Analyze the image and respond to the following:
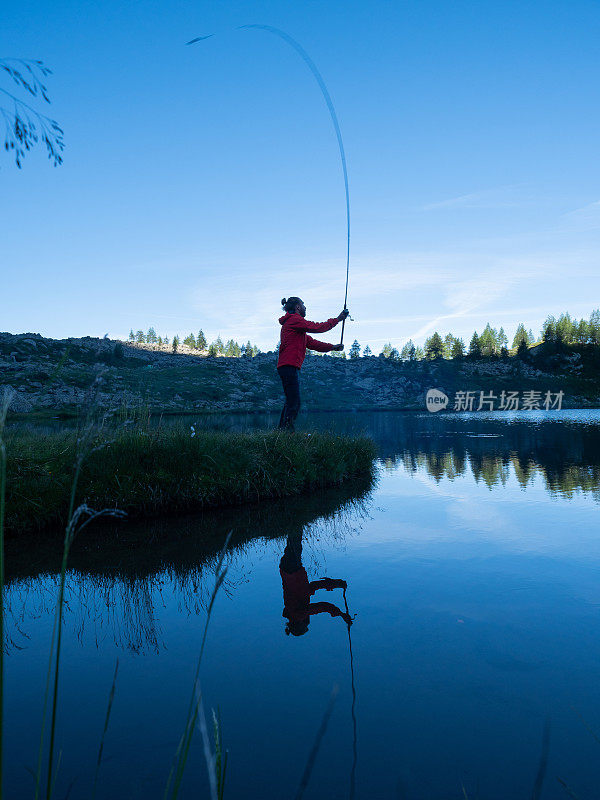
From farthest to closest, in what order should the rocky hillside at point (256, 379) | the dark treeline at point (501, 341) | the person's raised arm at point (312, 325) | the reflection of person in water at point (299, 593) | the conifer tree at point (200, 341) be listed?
the conifer tree at point (200, 341), the dark treeline at point (501, 341), the rocky hillside at point (256, 379), the person's raised arm at point (312, 325), the reflection of person in water at point (299, 593)

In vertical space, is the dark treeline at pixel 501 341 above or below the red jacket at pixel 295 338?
above

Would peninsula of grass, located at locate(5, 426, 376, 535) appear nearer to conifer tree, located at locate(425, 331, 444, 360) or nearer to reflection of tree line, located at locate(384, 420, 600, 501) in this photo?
reflection of tree line, located at locate(384, 420, 600, 501)

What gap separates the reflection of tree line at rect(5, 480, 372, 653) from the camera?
425 centimetres

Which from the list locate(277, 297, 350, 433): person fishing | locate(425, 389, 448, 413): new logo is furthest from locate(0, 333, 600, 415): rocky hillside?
locate(277, 297, 350, 433): person fishing

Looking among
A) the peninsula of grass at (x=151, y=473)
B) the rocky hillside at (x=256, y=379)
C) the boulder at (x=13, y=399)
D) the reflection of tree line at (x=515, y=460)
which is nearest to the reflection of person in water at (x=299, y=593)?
the boulder at (x=13, y=399)

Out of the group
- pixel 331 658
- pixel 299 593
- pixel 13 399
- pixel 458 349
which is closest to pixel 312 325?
pixel 299 593

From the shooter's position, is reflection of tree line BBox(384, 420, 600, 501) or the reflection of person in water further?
reflection of tree line BBox(384, 420, 600, 501)

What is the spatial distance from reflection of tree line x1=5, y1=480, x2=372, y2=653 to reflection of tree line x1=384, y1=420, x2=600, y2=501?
4.72 metres

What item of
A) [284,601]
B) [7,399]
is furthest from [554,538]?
[7,399]

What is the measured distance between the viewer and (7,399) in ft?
6.19

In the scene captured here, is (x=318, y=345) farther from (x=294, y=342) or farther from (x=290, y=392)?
(x=290, y=392)

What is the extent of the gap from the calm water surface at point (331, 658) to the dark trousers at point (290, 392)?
4869 millimetres

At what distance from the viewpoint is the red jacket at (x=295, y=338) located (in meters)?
11.4

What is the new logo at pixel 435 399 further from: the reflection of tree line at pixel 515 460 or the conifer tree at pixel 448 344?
the reflection of tree line at pixel 515 460
